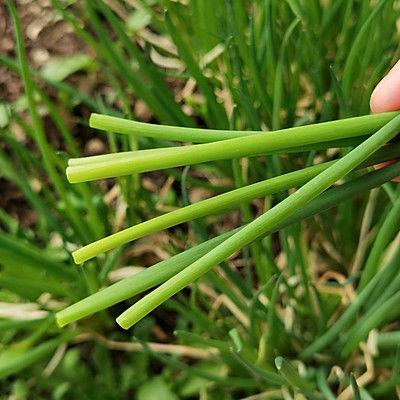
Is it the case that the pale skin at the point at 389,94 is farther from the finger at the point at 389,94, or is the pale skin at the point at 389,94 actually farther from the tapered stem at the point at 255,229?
the tapered stem at the point at 255,229

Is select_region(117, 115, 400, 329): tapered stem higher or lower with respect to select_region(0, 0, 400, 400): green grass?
higher

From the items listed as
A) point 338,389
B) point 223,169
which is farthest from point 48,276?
point 338,389

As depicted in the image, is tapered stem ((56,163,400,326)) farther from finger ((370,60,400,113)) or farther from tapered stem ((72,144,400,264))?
finger ((370,60,400,113))

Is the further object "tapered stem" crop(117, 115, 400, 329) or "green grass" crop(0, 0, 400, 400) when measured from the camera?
"green grass" crop(0, 0, 400, 400)

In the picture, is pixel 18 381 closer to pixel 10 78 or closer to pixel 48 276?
pixel 48 276

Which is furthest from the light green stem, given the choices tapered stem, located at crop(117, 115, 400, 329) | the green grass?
the green grass

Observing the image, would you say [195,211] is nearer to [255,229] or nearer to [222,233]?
[255,229]

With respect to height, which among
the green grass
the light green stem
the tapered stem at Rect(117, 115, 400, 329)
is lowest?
the green grass

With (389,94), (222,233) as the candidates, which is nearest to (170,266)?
(222,233)

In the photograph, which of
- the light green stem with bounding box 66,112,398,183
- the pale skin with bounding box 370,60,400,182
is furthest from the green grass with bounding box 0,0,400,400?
the light green stem with bounding box 66,112,398,183

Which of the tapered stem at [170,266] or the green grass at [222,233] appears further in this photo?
the green grass at [222,233]

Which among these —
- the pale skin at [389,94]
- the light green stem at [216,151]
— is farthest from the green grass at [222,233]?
the light green stem at [216,151]
